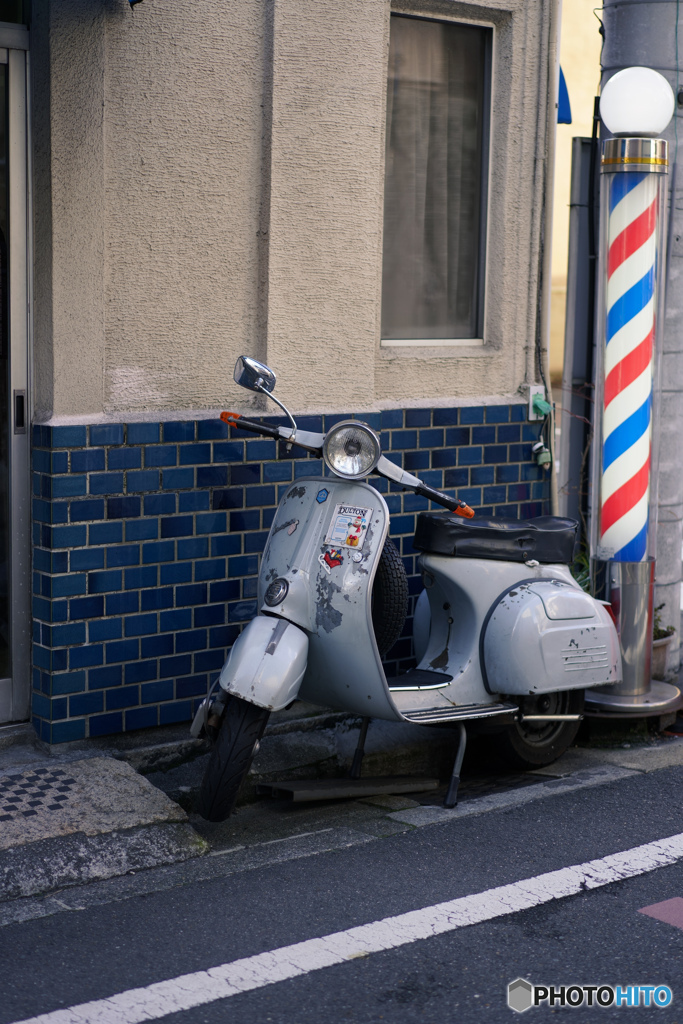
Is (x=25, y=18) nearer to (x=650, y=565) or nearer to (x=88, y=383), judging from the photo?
(x=88, y=383)

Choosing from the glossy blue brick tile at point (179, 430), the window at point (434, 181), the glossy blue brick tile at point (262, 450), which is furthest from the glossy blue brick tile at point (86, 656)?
the window at point (434, 181)

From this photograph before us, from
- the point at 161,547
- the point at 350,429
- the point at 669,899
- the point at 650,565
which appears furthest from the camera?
the point at 650,565

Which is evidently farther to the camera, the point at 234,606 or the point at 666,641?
the point at 666,641

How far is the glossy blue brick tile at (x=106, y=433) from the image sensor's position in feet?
16.0

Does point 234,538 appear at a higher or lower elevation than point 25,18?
lower

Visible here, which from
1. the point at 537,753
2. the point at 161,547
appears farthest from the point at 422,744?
the point at 161,547

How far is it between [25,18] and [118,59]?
386mm

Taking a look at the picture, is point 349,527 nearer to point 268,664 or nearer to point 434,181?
point 268,664

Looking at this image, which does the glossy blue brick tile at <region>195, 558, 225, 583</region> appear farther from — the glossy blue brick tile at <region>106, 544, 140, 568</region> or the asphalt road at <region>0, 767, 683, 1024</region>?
the asphalt road at <region>0, 767, 683, 1024</region>

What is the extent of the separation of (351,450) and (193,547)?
1.11 m

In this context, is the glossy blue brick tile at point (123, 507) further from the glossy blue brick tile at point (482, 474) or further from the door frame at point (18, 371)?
the glossy blue brick tile at point (482, 474)

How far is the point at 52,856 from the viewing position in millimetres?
4066

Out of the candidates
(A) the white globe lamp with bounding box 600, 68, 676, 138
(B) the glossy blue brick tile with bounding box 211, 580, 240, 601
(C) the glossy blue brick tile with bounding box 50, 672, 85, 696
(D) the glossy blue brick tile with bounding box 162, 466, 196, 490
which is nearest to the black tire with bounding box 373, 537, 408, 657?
(B) the glossy blue brick tile with bounding box 211, 580, 240, 601

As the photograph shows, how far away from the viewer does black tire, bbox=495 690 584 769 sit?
5.14 metres
